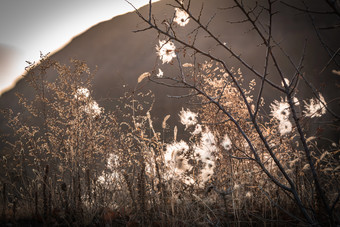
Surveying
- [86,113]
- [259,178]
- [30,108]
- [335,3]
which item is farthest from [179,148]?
[30,108]

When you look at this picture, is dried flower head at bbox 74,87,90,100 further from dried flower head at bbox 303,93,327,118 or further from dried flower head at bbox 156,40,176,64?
dried flower head at bbox 303,93,327,118

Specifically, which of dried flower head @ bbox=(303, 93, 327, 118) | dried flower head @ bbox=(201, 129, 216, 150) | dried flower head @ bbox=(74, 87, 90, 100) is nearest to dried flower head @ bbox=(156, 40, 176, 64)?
dried flower head @ bbox=(303, 93, 327, 118)

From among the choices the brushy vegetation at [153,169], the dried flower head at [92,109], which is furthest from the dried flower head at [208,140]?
the dried flower head at [92,109]

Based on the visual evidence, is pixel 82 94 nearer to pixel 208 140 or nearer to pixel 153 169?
pixel 153 169

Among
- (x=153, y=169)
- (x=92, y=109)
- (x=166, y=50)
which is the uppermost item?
(x=92, y=109)

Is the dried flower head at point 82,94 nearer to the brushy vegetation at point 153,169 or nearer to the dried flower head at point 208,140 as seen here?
the brushy vegetation at point 153,169

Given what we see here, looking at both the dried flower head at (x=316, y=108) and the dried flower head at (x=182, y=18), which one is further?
the dried flower head at (x=182, y=18)

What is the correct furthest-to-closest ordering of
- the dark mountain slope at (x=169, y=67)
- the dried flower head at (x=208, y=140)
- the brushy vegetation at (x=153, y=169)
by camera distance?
the dark mountain slope at (x=169, y=67)
the dried flower head at (x=208, y=140)
the brushy vegetation at (x=153, y=169)

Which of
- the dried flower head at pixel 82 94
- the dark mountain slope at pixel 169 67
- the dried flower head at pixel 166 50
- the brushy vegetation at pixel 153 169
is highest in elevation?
the dark mountain slope at pixel 169 67

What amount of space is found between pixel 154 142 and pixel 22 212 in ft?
5.99

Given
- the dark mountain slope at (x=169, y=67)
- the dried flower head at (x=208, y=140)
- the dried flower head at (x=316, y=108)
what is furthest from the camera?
the dark mountain slope at (x=169, y=67)

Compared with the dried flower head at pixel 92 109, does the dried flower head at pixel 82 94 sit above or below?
above

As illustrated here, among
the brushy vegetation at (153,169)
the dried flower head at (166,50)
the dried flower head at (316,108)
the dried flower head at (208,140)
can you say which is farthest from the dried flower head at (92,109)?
the dried flower head at (316,108)

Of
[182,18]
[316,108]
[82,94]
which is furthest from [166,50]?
[82,94]
